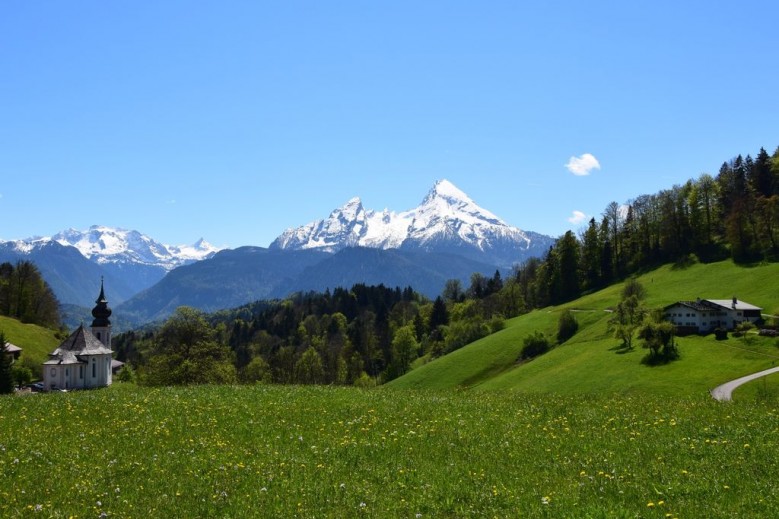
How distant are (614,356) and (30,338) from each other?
120 meters

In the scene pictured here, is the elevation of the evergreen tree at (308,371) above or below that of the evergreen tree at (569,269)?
below

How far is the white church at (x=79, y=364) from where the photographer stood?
85.3 m

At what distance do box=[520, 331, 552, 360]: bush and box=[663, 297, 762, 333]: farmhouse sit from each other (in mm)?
23405

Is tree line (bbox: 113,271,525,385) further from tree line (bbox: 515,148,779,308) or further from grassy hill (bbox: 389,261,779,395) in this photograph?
grassy hill (bbox: 389,261,779,395)

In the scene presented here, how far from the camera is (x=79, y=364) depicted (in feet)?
286

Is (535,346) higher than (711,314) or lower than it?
lower

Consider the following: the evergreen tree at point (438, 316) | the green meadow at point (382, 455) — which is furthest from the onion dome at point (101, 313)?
the evergreen tree at point (438, 316)

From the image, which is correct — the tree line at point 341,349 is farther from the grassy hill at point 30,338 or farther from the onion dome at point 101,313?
the grassy hill at point 30,338

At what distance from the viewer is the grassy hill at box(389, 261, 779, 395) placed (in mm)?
72750

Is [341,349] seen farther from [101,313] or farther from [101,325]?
[101,313]

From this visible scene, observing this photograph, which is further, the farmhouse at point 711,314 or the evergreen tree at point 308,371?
the evergreen tree at point 308,371

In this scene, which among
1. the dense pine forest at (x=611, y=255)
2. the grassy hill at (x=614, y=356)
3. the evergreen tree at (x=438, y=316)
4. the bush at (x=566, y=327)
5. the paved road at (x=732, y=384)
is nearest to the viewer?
the paved road at (x=732, y=384)

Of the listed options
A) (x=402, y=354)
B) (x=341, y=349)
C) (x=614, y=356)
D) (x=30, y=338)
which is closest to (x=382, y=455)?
(x=614, y=356)

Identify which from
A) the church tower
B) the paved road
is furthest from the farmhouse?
the church tower
